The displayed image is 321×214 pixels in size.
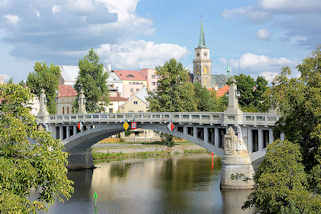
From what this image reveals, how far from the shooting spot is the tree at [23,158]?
2331 centimetres

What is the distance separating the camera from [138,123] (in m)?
59.2

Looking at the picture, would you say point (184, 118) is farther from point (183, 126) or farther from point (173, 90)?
point (173, 90)

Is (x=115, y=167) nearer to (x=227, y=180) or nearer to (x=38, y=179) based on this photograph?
(x=227, y=180)

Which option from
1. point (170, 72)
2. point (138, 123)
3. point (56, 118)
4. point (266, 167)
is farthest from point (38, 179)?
point (170, 72)

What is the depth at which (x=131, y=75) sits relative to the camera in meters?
150

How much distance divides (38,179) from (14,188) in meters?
1.33

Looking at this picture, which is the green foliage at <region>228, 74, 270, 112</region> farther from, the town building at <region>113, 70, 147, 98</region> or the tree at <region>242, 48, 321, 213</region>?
the town building at <region>113, 70, 147, 98</region>

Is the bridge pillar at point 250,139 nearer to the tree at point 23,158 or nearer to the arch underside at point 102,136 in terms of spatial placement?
the arch underside at point 102,136

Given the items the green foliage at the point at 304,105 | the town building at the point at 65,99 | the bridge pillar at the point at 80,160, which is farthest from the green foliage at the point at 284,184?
the town building at the point at 65,99

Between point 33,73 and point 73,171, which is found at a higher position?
point 33,73

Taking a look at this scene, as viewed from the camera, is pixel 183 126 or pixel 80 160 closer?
pixel 183 126

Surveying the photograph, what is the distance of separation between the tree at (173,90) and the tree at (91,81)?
9.27 m

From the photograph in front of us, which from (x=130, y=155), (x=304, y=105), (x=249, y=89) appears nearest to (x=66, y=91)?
(x=130, y=155)

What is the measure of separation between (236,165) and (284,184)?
19.7 meters
